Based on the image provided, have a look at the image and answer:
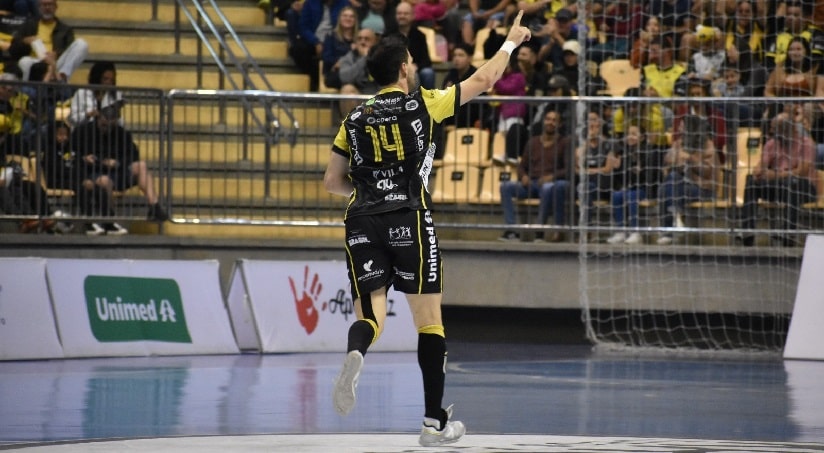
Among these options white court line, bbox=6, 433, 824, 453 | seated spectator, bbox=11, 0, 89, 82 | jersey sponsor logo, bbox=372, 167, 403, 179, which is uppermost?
seated spectator, bbox=11, 0, 89, 82

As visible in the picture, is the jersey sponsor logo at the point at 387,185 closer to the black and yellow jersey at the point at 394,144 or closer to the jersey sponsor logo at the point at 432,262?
the black and yellow jersey at the point at 394,144

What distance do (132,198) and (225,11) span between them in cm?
535

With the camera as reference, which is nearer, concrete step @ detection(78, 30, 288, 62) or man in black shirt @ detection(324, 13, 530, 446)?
man in black shirt @ detection(324, 13, 530, 446)

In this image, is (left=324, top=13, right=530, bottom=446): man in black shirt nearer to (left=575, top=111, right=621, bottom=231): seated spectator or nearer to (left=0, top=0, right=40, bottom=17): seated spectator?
(left=575, top=111, right=621, bottom=231): seated spectator

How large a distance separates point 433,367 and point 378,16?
40.9 feet

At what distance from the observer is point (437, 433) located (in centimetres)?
791

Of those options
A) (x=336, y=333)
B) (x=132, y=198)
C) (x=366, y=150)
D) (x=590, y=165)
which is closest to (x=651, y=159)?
(x=590, y=165)

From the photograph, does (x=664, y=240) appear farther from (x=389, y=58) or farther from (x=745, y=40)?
(x=389, y=58)

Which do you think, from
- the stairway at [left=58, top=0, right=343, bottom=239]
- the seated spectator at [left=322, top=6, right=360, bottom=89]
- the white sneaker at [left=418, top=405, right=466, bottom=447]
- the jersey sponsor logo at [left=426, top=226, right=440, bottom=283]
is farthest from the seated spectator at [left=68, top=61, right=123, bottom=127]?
the white sneaker at [left=418, top=405, right=466, bottom=447]

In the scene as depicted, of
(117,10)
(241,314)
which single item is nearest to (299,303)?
(241,314)

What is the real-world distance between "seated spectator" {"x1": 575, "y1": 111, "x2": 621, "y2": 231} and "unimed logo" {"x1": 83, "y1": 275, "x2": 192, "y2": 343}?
4688 millimetres

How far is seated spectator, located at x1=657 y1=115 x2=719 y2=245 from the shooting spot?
647 inches

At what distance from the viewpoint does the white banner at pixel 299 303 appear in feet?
51.1

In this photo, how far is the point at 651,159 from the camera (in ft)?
55.1
